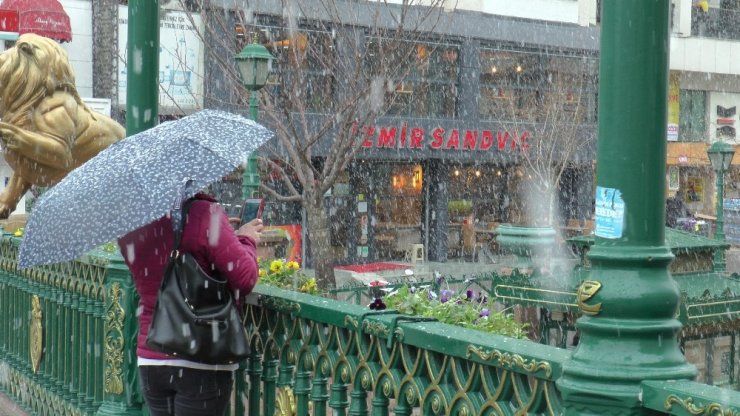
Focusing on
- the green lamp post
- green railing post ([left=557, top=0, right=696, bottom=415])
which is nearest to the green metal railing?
green railing post ([left=557, top=0, right=696, bottom=415])

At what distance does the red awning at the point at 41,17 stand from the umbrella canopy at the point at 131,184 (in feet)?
61.2

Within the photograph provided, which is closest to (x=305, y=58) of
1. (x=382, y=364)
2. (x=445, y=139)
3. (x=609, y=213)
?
(x=445, y=139)

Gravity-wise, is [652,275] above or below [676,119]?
below

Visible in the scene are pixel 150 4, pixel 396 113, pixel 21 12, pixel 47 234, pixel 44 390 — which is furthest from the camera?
pixel 396 113

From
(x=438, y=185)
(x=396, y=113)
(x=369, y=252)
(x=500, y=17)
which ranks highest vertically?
(x=500, y=17)

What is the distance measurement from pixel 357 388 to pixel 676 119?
37.5 metres

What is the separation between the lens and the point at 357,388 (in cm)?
447

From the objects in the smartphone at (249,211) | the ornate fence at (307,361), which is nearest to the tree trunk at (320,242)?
the ornate fence at (307,361)

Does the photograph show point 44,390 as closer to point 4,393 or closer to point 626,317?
point 4,393

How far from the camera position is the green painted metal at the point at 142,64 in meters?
5.99

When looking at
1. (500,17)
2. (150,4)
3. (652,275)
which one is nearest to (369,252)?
(500,17)

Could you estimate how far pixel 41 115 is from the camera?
973cm

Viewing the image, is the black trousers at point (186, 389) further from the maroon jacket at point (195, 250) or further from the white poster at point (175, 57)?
the white poster at point (175, 57)

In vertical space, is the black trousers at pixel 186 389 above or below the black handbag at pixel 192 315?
below
